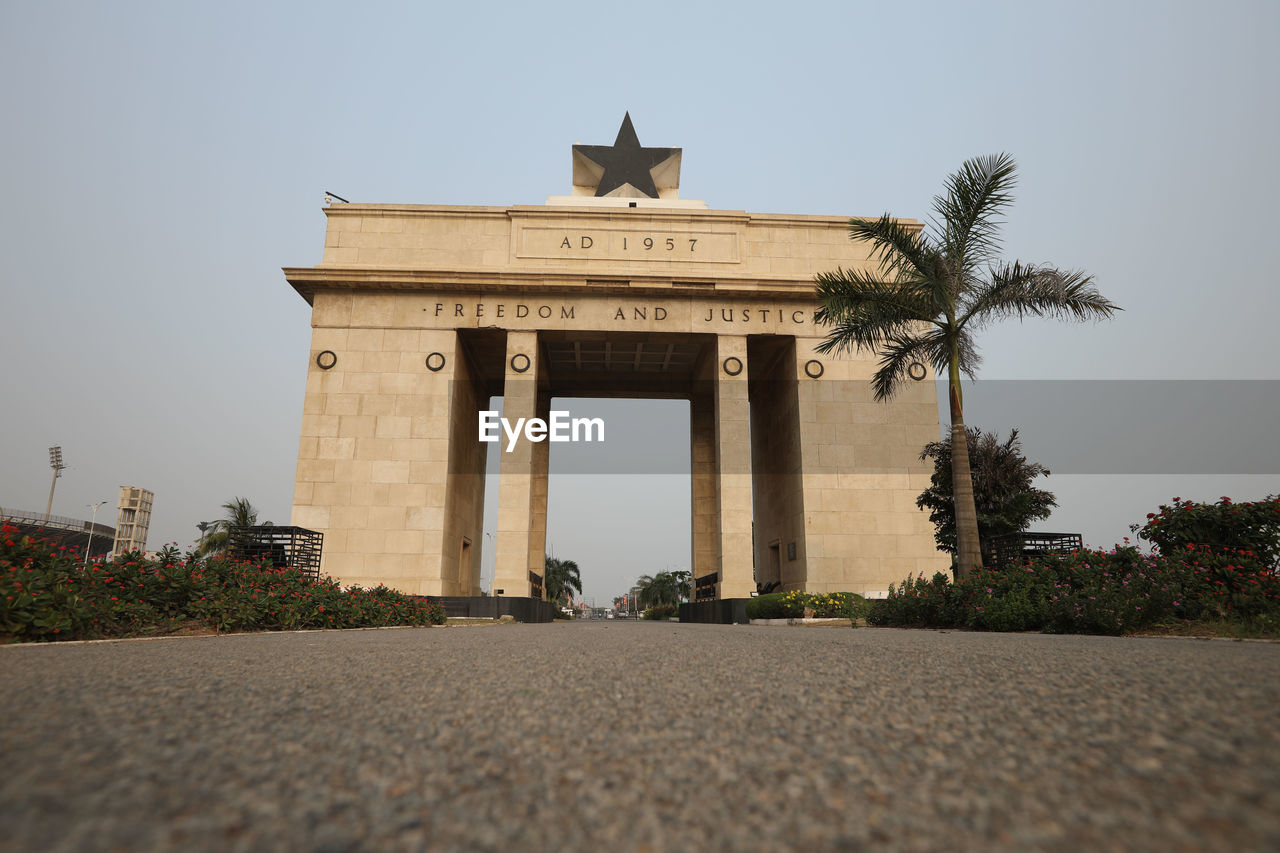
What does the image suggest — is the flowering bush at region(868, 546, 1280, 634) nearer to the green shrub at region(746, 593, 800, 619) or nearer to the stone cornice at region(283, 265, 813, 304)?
the green shrub at region(746, 593, 800, 619)

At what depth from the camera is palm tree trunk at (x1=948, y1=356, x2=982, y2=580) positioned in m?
14.9

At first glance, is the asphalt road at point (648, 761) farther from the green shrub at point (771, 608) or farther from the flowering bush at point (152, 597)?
the green shrub at point (771, 608)

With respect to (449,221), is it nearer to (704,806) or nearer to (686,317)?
(686,317)

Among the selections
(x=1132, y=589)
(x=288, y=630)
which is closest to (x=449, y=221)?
(x=288, y=630)

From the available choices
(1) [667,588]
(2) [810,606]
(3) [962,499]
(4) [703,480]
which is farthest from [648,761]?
(1) [667,588]

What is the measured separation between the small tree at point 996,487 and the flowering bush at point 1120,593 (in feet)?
45.6

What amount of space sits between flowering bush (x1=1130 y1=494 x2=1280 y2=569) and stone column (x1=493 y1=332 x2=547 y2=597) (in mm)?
19172

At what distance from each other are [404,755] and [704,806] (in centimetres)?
122

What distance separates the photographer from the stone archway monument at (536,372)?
85.8ft

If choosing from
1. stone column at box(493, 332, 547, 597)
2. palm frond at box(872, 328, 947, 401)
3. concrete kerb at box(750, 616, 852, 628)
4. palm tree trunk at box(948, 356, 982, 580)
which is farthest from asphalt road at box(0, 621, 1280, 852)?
stone column at box(493, 332, 547, 597)

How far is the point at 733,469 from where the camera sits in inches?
1086

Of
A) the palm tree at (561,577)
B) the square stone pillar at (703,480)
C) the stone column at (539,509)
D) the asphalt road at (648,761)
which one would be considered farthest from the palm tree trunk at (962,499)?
the palm tree at (561,577)

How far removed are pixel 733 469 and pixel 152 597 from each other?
1965 centimetres

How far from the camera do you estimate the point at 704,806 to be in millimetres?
2203
